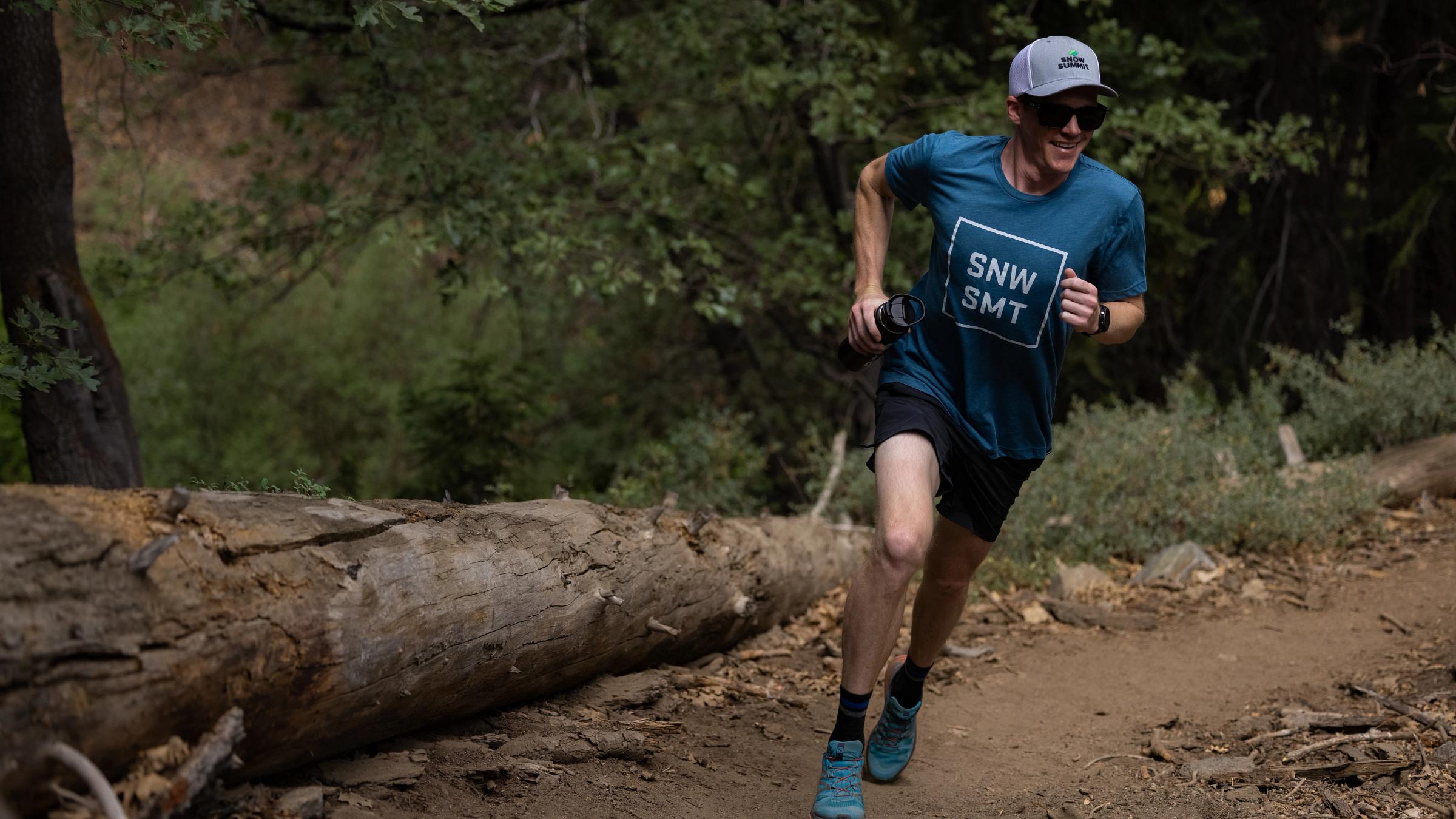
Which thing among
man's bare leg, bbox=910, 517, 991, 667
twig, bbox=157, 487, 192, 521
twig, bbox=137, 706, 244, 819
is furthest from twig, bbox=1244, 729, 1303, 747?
twig, bbox=157, 487, 192, 521

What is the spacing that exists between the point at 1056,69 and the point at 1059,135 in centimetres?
20

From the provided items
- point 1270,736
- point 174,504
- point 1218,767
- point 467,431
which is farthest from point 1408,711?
point 467,431

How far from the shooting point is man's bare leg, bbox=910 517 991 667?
3941mm

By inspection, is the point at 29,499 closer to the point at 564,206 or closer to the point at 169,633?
the point at 169,633

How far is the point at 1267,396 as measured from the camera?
30.6 ft

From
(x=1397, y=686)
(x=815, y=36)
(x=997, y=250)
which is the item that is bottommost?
(x=1397, y=686)

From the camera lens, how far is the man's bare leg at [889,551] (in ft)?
11.1

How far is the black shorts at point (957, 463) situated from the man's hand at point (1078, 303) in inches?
20.5

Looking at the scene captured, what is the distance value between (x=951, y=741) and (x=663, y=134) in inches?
258

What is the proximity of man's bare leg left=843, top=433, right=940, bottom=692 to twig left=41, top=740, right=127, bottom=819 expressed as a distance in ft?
6.60

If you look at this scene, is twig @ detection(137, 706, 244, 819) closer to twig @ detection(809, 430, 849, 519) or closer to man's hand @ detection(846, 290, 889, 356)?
man's hand @ detection(846, 290, 889, 356)

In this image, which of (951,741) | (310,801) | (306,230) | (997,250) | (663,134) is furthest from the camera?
(663,134)

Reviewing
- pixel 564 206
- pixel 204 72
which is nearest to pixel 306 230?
pixel 204 72

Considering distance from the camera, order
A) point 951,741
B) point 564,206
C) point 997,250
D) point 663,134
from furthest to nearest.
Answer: point 663,134
point 564,206
point 951,741
point 997,250
